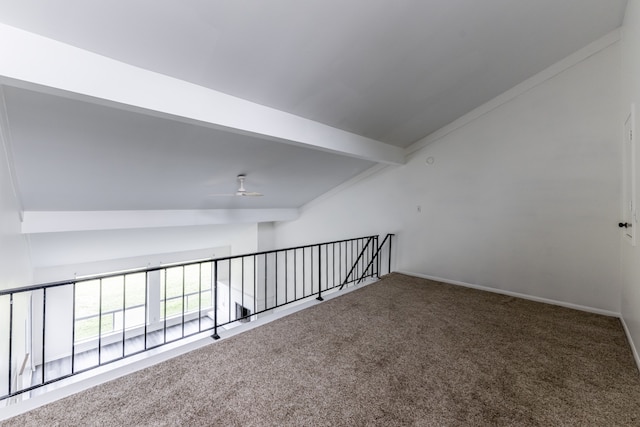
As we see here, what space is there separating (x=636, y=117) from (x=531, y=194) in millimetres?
1645

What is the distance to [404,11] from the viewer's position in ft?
7.64

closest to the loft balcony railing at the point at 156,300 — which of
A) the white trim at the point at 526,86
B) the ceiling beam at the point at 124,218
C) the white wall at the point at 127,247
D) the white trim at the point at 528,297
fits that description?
the white wall at the point at 127,247

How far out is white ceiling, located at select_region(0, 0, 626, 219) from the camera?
1.97 m

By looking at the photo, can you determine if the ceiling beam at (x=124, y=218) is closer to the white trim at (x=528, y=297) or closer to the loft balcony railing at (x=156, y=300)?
the loft balcony railing at (x=156, y=300)

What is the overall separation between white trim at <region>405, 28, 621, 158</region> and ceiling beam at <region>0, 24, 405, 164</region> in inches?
104

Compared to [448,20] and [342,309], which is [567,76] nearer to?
[448,20]

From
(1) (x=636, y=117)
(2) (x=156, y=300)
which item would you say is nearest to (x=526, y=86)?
(1) (x=636, y=117)

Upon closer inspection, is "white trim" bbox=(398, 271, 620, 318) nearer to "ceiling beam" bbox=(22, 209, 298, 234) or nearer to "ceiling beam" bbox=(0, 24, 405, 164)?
"ceiling beam" bbox=(0, 24, 405, 164)

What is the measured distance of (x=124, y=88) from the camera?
219cm

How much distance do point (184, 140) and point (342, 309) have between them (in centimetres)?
297

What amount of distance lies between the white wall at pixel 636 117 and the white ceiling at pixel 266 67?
0.38 metres

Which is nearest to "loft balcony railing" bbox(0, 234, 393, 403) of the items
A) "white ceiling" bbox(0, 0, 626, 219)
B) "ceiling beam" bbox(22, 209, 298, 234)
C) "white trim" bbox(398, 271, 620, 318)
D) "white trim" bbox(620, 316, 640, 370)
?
"white trim" bbox(398, 271, 620, 318)

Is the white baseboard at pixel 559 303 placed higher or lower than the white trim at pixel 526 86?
lower

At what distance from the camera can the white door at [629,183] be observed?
2.55 meters
